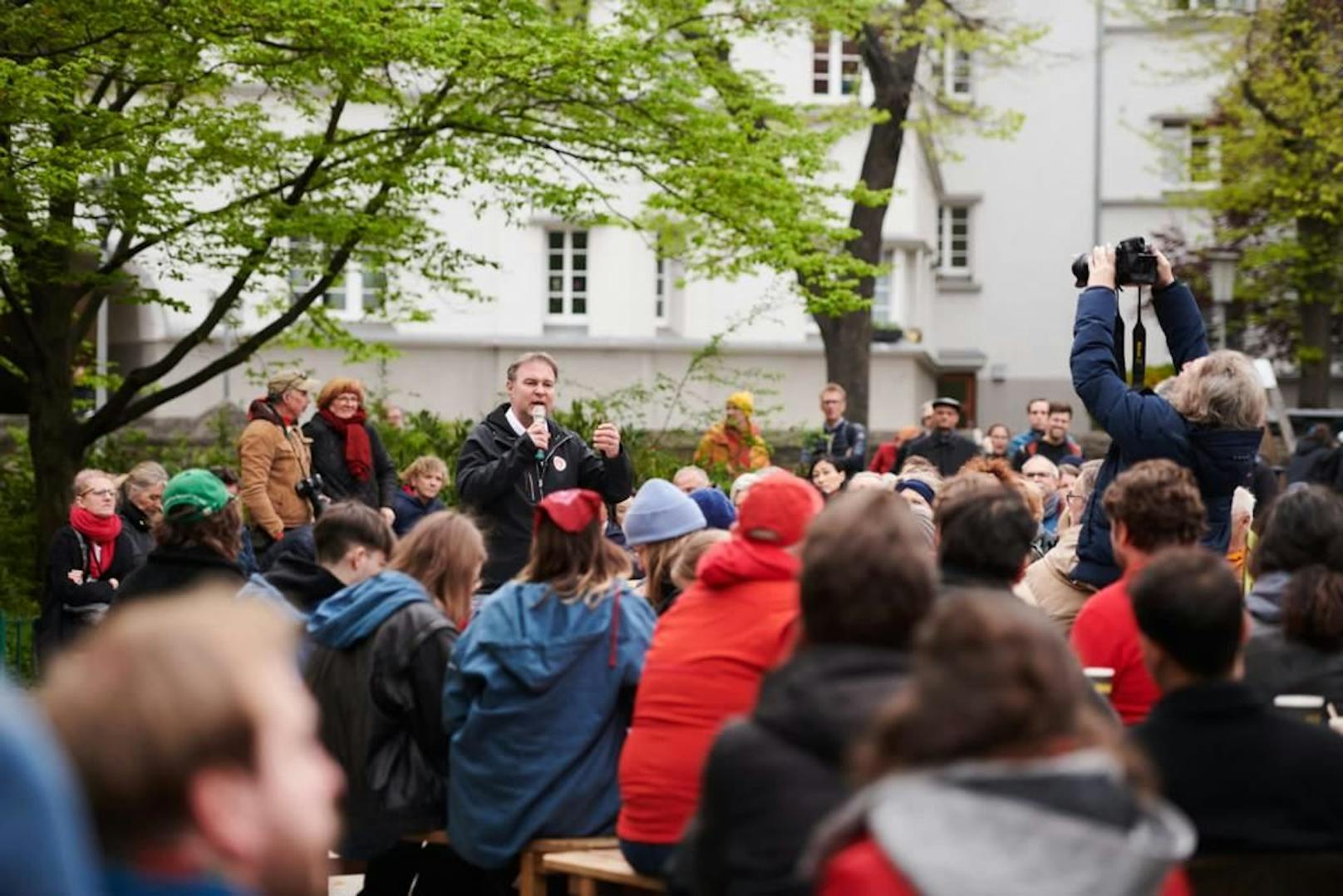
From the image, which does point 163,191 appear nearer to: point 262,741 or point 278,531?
point 278,531

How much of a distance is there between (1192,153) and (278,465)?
30.6 metres

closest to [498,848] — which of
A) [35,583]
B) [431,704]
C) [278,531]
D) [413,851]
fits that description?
[431,704]

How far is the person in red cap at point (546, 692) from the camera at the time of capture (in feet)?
22.8

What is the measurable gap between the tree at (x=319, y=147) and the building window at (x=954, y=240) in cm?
2343

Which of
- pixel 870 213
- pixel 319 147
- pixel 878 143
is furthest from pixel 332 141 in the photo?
pixel 878 143

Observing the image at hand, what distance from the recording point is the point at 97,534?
12125mm

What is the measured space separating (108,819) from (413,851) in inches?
211

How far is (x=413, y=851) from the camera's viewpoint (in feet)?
26.7

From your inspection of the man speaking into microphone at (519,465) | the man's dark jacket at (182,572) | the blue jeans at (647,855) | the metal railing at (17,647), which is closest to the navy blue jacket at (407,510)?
the metal railing at (17,647)

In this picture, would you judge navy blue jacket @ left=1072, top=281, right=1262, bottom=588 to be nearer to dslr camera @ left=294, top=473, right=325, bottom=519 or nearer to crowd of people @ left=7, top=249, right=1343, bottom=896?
crowd of people @ left=7, top=249, right=1343, bottom=896

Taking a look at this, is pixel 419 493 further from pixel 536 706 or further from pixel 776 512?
pixel 776 512

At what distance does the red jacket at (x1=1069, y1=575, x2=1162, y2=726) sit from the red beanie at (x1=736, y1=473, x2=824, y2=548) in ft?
3.13

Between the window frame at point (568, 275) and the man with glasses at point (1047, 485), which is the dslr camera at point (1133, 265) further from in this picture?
the window frame at point (568, 275)

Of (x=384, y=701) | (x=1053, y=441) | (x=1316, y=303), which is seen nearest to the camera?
(x=384, y=701)
